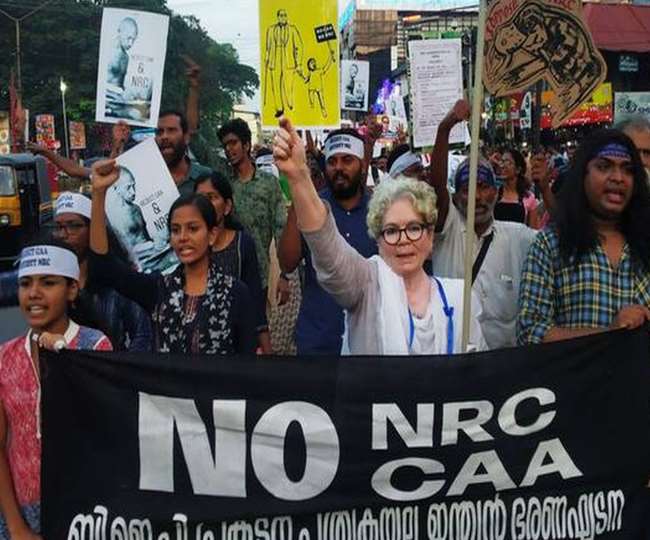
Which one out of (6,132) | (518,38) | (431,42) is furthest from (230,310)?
(6,132)

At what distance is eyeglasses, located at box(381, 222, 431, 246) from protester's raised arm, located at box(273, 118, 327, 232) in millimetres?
285

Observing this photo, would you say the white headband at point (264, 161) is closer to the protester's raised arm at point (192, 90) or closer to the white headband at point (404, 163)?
the protester's raised arm at point (192, 90)

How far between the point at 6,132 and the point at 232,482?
37.3 meters

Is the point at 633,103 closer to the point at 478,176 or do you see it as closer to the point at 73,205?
the point at 478,176

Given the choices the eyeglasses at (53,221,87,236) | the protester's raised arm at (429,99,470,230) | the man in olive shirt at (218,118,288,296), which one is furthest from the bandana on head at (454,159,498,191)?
the eyeglasses at (53,221,87,236)

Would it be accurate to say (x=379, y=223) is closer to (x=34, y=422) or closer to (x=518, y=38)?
(x=34, y=422)

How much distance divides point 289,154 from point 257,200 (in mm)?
2974

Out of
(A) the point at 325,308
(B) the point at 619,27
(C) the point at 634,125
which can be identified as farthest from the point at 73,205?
(B) the point at 619,27

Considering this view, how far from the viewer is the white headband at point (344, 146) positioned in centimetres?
461

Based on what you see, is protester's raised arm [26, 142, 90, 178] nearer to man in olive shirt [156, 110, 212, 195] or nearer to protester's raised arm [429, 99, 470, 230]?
man in olive shirt [156, 110, 212, 195]

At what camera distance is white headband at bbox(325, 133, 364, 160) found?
4.61 meters

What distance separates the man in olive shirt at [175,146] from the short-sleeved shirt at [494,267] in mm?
1613

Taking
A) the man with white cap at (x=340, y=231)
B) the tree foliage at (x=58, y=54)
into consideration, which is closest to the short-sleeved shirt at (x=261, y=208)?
the man with white cap at (x=340, y=231)

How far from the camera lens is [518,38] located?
4.34m
